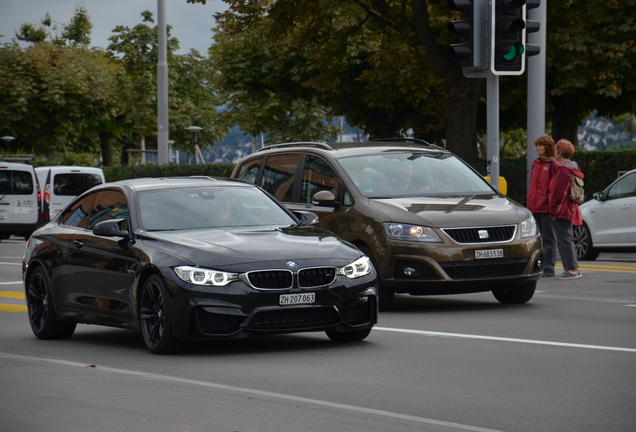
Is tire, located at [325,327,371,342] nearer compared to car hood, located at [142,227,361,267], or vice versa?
car hood, located at [142,227,361,267]

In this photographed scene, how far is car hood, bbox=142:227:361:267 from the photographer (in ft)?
28.7

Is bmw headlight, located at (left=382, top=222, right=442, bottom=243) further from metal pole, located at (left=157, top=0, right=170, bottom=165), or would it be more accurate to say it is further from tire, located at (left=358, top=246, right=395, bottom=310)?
metal pole, located at (left=157, top=0, right=170, bottom=165)

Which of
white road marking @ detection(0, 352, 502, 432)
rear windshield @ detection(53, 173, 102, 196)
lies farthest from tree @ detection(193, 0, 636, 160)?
white road marking @ detection(0, 352, 502, 432)

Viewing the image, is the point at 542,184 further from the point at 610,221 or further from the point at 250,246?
the point at 250,246

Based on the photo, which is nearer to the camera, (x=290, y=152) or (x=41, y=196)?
(x=290, y=152)

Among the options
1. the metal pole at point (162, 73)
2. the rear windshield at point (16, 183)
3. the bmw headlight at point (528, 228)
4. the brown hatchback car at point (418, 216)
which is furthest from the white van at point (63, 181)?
the bmw headlight at point (528, 228)

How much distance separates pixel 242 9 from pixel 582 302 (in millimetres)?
17380

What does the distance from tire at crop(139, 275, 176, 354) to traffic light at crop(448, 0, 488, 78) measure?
7501mm

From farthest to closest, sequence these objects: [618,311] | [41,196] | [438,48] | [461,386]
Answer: [41,196] → [438,48] → [618,311] → [461,386]

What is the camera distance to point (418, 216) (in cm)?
1177

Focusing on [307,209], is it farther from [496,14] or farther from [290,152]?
[496,14]

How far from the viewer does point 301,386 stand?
7402mm

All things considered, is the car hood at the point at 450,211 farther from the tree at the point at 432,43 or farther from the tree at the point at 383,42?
the tree at the point at 432,43

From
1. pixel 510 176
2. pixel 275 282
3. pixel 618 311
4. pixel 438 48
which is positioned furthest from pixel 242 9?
pixel 275 282
